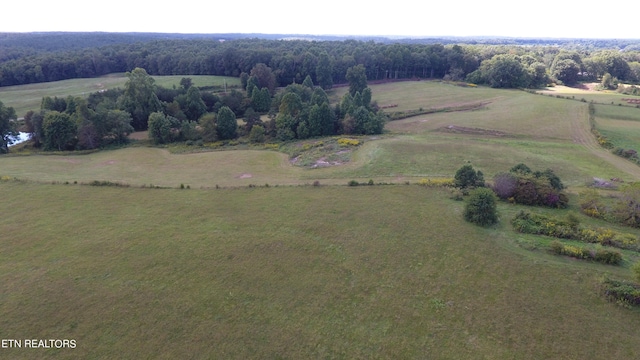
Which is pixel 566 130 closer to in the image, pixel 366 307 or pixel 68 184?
pixel 366 307

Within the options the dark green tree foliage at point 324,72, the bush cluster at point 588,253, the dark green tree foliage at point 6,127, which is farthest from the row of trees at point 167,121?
the bush cluster at point 588,253

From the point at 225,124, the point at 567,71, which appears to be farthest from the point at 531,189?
the point at 567,71

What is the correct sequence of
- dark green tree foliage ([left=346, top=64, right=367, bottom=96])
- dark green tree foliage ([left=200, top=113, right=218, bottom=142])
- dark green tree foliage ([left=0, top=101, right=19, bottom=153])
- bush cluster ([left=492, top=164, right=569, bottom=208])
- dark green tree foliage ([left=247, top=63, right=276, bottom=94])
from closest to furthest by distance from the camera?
bush cluster ([left=492, top=164, right=569, bottom=208]) < dark green tree foliage ([left=0, top=101, right=19, bottom=153]) < dark green tree foliage ([left=200, top=113, right=218, bottom=142]) < dark green tree foliage ([left=346, top=64, right=367, bottom=96]) < dark green tree foliage ([left=247, top=63, right=276, bottom=94])

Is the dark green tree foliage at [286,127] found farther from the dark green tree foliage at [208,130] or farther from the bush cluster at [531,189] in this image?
the bush cluster at [531,189]

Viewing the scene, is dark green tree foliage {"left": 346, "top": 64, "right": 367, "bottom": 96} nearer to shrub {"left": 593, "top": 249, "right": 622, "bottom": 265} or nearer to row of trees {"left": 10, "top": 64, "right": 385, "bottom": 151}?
row of trees {"left": 10, "top": 64, "right": 385, "bottom": 151}

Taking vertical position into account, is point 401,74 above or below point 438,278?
above

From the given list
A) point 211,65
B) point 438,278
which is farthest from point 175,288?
point 211,65

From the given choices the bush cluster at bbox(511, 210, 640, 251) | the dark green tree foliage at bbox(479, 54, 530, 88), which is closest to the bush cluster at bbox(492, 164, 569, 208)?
the bush cluster at bbox(511, 210, 640, 251)
